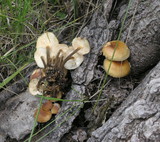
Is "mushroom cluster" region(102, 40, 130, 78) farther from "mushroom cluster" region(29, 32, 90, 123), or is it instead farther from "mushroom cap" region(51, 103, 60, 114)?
"mushroom cap" region(51, 103, 60, 114)

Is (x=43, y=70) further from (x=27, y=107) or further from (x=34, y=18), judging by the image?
(x=34, y=18)

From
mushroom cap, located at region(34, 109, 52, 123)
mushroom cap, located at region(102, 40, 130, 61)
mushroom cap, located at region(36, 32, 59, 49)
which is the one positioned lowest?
mushroom cap, located at region(34, 109, 52, 123)

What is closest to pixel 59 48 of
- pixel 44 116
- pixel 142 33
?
pixel 44 116

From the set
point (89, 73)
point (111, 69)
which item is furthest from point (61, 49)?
point (111, 69)

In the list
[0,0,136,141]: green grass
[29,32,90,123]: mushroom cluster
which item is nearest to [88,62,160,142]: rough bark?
[29,32,90,123]: mushroom cluster

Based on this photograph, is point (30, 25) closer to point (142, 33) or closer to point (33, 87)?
point (33, 87)

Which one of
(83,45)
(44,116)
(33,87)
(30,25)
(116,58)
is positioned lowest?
(44,116)

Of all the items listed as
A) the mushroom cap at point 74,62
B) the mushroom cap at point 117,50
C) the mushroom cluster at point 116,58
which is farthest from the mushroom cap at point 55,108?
the mushroom cap at point 117,50

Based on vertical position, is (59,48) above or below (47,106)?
above
